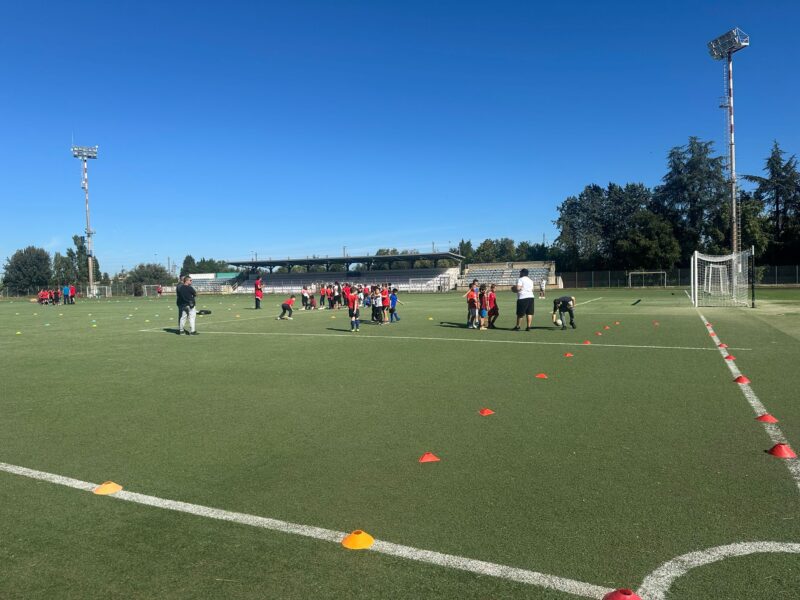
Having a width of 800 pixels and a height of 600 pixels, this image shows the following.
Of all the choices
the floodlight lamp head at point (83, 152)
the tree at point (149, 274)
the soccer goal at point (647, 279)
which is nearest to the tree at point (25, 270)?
the tree at point (149, 274)

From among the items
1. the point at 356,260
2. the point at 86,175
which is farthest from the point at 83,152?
the point at 356,260

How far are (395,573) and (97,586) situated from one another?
1.63 m

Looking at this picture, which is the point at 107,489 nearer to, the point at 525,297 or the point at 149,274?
the point at 525,297

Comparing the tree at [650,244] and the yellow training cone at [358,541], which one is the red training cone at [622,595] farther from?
the tree at [650,244]

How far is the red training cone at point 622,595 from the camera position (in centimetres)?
273

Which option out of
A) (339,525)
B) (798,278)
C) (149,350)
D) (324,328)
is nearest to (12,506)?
(339,525)

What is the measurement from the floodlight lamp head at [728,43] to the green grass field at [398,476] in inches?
1843

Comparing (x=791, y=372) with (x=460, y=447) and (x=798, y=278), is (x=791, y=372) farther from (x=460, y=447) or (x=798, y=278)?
(x=798, y=278)

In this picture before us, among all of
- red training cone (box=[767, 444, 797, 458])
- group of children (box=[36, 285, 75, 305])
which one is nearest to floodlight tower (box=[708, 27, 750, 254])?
red training cone (box=[767, 444, 797, 458])

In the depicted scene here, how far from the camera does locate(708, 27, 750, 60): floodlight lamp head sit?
149 ft

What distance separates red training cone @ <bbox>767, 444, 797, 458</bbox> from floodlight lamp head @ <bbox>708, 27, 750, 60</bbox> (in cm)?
5235

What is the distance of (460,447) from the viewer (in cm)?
530

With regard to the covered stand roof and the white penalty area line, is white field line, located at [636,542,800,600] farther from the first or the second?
the covered stand roof

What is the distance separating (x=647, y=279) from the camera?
67.1 metres
